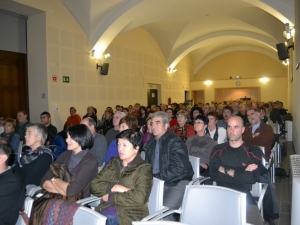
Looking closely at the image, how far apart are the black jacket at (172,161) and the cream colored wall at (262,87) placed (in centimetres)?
1721

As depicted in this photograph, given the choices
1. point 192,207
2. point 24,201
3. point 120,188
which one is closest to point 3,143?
point 24,201

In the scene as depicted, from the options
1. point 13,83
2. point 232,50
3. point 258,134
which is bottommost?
point 258,134

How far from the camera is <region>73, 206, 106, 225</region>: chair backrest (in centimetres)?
168

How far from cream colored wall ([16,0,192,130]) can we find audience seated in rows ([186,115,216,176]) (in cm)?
529

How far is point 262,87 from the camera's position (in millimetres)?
20047

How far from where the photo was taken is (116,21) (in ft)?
30.7

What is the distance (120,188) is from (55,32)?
7150mm

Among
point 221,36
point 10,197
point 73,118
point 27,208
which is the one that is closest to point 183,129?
point 27,208

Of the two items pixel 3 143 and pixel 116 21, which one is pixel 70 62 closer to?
pixel 116 21

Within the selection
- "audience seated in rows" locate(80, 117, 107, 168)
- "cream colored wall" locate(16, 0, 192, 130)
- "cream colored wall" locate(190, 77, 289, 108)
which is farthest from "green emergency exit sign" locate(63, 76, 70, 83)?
"cream colored wall" locate(190, 77, 289, 108)

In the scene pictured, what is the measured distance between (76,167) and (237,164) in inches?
60.0

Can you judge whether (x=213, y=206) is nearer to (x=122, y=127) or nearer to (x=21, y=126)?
(x=122, y=127)

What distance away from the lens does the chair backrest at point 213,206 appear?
206 centimetres

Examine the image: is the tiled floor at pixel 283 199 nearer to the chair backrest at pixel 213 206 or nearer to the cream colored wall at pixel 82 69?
the chair backrest at pixel 213 206
